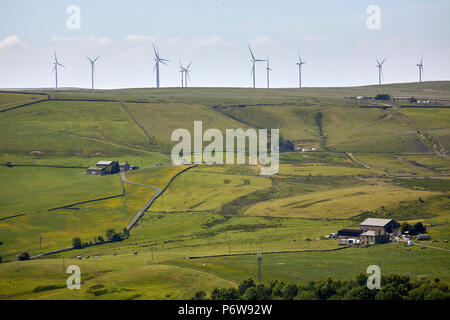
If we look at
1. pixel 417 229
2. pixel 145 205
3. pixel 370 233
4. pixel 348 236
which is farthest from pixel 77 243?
pixel 417 229

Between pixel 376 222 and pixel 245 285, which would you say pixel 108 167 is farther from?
pixel 245 285

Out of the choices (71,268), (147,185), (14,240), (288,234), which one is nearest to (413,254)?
(288,234)

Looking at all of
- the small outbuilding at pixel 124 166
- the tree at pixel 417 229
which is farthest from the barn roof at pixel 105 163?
the tree at pixel 417 229

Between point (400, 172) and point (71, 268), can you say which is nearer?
point (71, 268)

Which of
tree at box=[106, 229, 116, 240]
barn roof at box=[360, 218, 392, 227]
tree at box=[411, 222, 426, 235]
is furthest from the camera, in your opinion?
tree at box=[106, 229, 116, 240]

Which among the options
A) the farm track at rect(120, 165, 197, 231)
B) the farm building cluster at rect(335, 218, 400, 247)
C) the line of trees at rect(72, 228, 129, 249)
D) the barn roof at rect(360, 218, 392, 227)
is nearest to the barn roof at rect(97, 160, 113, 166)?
the farm track at rect(120, 165, 197, 231)

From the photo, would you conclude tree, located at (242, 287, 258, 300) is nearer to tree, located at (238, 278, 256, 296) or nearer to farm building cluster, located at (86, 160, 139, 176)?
tree, located at (238, 278, 256, 296)
